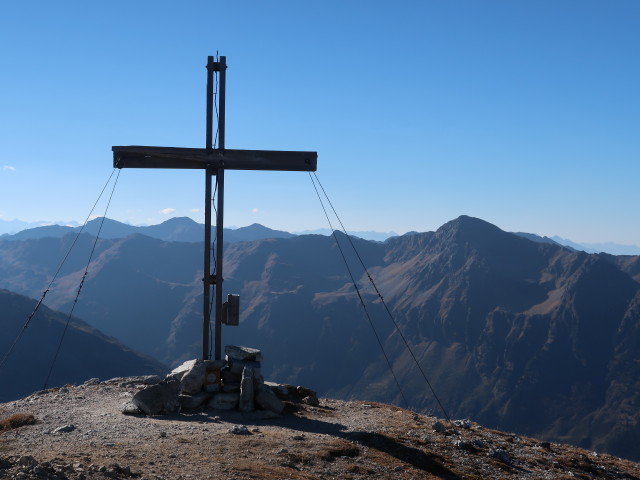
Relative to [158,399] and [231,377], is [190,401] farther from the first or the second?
[231,377]

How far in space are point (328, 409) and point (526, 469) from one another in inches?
355

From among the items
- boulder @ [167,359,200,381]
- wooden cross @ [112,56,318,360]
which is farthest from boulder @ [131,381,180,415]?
wooden cross @ [112,56,318,360]

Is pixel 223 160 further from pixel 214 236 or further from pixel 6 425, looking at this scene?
pixel 6 425

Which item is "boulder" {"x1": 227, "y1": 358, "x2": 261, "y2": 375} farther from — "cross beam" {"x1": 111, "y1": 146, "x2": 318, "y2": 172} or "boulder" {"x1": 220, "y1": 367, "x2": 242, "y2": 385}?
"cross beam" {"x1": 111, "y1": 146, "x2": 318, "y2": 172}

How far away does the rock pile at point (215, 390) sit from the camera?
22172mm

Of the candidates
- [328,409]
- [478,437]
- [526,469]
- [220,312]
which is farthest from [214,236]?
[526,469]

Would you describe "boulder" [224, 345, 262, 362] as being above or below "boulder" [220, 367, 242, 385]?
above

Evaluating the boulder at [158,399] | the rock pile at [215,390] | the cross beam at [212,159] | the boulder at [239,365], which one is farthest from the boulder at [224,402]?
the cross beam at [212,159]

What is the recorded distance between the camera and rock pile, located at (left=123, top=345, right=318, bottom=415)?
2217cm

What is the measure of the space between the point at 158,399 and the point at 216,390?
2421 mm

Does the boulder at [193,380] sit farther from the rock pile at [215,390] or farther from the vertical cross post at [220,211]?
the vertical cross post at [220,211]

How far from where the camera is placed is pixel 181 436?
18.6 meters

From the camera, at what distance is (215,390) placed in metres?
23.8

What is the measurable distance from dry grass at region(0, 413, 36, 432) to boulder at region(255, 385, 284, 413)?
292 inches
